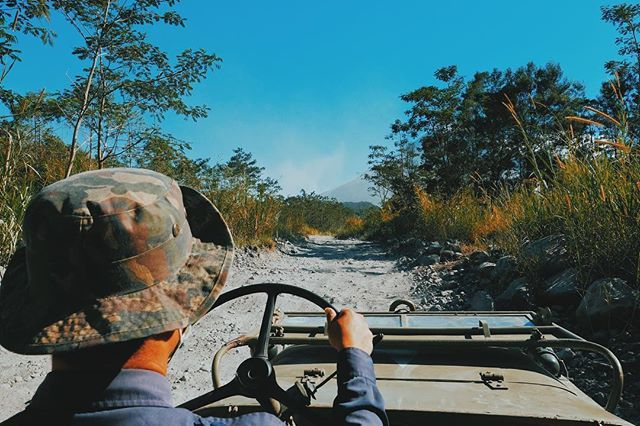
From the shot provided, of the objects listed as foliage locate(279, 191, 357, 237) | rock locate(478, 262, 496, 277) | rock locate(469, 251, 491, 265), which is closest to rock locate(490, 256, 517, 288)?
rock locate(478, 262, 496, 277)

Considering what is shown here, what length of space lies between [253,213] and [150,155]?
10.9ft

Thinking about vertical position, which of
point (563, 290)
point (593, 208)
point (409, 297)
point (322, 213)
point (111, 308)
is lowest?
point (409, 297)

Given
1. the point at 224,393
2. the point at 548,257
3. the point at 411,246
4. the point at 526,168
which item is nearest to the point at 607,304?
the point at 548,257

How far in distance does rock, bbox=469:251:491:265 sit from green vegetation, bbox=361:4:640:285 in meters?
0.36

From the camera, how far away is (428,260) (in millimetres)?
8438

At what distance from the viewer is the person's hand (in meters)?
1.08

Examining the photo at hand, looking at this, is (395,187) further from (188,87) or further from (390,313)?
(390,313)

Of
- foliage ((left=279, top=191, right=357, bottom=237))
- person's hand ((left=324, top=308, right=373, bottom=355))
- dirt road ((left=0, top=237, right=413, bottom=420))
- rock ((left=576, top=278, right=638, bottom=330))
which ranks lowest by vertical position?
dirt road ((left=0, top=237, right=413, bottom=420))

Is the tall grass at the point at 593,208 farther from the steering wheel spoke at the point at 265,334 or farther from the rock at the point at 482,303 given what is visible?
the steering wheel spoke at the point at 265,334

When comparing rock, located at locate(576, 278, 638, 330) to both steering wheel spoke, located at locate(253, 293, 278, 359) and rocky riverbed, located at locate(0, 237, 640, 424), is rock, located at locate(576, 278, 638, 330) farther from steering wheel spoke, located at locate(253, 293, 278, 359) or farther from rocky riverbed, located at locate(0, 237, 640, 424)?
steering wheel spoke, located at locate(253, 293, 278, 359)

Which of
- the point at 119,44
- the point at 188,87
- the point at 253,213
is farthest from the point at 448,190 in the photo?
the point at 119,44

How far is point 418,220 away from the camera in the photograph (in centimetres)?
1420

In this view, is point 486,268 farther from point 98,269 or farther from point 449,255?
point 98,269

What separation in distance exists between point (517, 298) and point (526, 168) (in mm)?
10180
